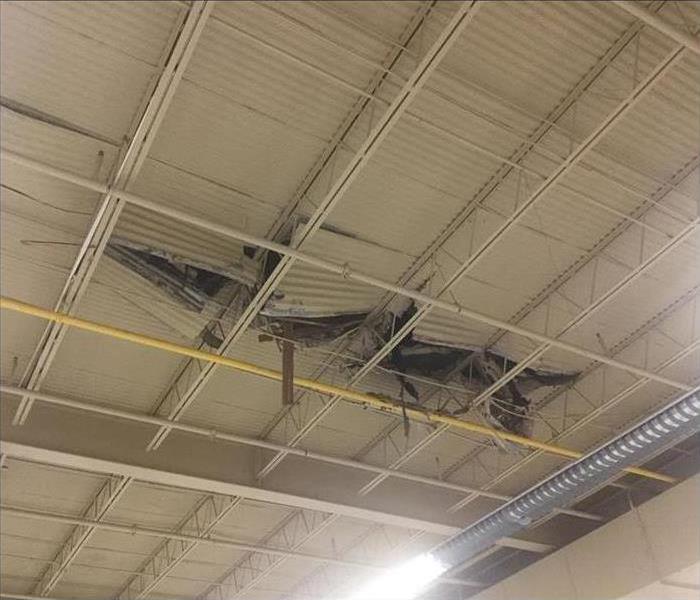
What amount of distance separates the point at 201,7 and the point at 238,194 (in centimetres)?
221

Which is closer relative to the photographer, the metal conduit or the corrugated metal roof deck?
the corrugated metal roof deck

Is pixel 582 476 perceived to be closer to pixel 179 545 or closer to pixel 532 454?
pixel 532 454

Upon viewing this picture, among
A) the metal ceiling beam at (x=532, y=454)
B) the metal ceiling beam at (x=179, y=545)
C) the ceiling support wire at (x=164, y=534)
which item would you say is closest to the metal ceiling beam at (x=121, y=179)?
the ceiling support wire at (x=164, y=534)

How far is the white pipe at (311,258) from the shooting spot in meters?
6.17

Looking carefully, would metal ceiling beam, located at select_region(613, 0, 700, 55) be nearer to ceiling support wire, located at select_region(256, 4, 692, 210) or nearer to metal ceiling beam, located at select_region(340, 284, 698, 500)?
ceiling support wire, located at select_region(256, 4, 692, 210)

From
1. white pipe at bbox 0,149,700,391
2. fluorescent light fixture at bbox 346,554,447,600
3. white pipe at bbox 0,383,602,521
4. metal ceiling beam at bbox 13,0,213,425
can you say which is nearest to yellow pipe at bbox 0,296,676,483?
metal ceiling beam at bbox 13,0,213,425

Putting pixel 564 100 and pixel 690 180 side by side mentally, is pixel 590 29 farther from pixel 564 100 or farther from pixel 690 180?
pixel 690 180

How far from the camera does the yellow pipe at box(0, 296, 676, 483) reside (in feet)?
23.5

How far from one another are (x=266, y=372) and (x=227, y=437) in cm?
227

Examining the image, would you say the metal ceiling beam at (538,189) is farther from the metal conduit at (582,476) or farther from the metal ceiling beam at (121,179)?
the metal ceiling beam at (121,179)

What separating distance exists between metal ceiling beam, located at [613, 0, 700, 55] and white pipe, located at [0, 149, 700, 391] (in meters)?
2.28

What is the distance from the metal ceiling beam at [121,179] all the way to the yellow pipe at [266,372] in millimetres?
341

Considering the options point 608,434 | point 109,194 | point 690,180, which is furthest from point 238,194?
point 608,434

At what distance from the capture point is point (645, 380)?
9.56 m
